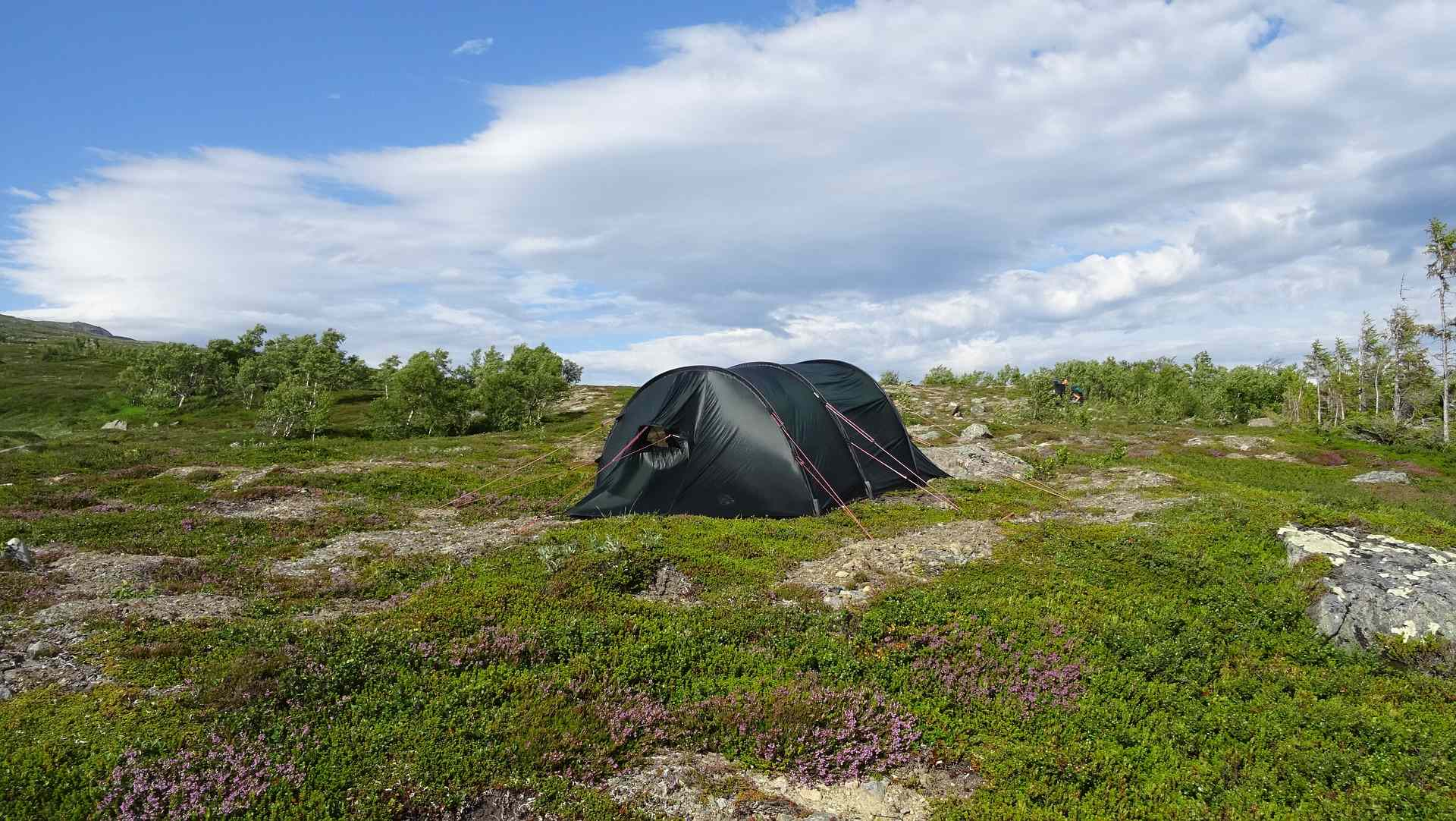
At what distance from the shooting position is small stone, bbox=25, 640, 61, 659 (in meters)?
8.25

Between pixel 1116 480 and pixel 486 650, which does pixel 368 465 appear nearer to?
pixel 486 650

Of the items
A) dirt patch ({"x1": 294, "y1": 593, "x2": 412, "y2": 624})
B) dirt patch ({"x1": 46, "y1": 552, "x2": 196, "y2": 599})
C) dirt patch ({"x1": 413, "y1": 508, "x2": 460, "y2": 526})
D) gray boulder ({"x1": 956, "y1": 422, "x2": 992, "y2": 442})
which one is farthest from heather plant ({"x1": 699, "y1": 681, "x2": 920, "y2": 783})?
gray boulder ({"x1": 956, "y1": 422, "x2": 992, "y2": 442})

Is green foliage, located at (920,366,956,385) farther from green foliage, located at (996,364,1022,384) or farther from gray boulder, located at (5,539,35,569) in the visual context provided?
gray boulder, located at (5,539,35,569)

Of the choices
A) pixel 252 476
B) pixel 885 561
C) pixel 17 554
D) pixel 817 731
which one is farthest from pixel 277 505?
pixel 817 731

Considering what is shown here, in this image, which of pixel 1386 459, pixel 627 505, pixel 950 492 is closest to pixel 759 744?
pixel 627 505

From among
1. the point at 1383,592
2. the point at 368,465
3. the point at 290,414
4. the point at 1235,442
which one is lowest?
the point at 368,465

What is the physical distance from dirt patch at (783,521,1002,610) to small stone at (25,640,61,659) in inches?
401

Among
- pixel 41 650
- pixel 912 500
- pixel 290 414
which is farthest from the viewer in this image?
pixel 290 414

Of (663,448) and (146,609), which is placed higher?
(663,448)

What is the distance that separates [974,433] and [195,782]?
36.4m

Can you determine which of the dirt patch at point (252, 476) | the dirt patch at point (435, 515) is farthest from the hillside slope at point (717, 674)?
the dirt patch at point (252, 476)

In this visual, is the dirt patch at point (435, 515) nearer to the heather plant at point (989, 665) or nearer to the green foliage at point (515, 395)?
the heather plant at point (989, 665)

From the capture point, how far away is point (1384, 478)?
94.5ft

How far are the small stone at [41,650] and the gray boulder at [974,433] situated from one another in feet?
114
